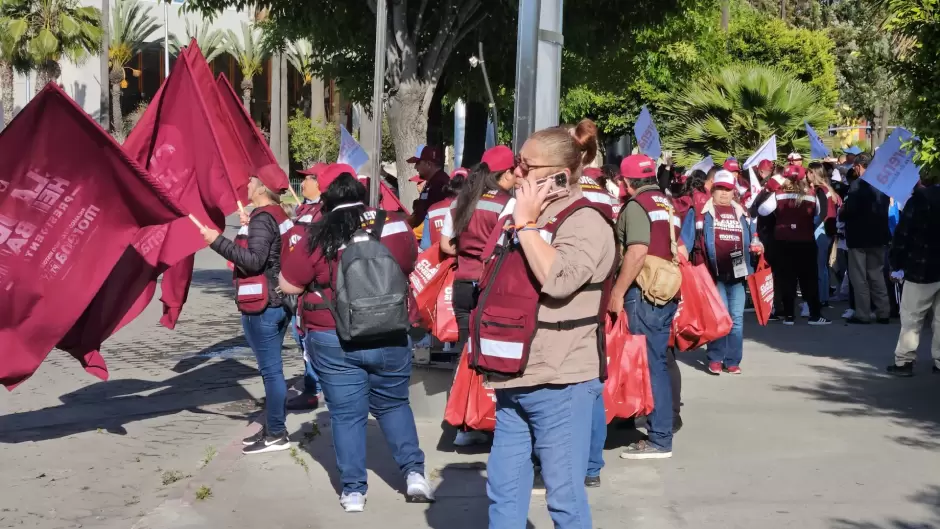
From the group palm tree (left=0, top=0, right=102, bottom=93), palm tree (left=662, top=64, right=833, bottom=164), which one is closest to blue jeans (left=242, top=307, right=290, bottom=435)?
palm tree (left=662, top=64, right=833, bottom=164)

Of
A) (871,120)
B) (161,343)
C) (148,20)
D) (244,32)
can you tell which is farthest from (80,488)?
(148,20)

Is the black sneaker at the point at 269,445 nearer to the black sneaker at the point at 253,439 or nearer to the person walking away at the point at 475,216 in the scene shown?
the black sneaker at the point at 253,439

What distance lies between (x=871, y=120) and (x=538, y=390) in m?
44.6

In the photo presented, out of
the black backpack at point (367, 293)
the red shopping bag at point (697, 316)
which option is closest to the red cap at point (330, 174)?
the black backpack at point (367, 293)

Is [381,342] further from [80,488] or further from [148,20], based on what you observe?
[148,20]

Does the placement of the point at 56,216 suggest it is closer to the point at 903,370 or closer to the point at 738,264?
the point at 738,264

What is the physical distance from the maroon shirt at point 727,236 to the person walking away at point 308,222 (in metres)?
3.67

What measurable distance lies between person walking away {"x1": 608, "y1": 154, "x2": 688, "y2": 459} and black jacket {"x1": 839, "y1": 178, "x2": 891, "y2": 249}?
6.43 meters

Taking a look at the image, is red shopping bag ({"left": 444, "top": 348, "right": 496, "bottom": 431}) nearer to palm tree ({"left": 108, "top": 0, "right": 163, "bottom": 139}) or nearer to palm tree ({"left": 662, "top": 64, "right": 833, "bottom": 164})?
palm tree ({"left": 662, "top": 64, "right": 833, "bottom": 164})

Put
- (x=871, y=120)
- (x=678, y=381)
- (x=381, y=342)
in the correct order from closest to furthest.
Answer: (x=381, y=342) → (x=678, y=381) → (x=871, y=120)

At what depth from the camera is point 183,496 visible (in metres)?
6.55

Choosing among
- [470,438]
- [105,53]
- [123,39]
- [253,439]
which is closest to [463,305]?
[470,438]

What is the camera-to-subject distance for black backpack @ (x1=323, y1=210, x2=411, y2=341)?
19.6 feet

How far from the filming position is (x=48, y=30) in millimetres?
42812
